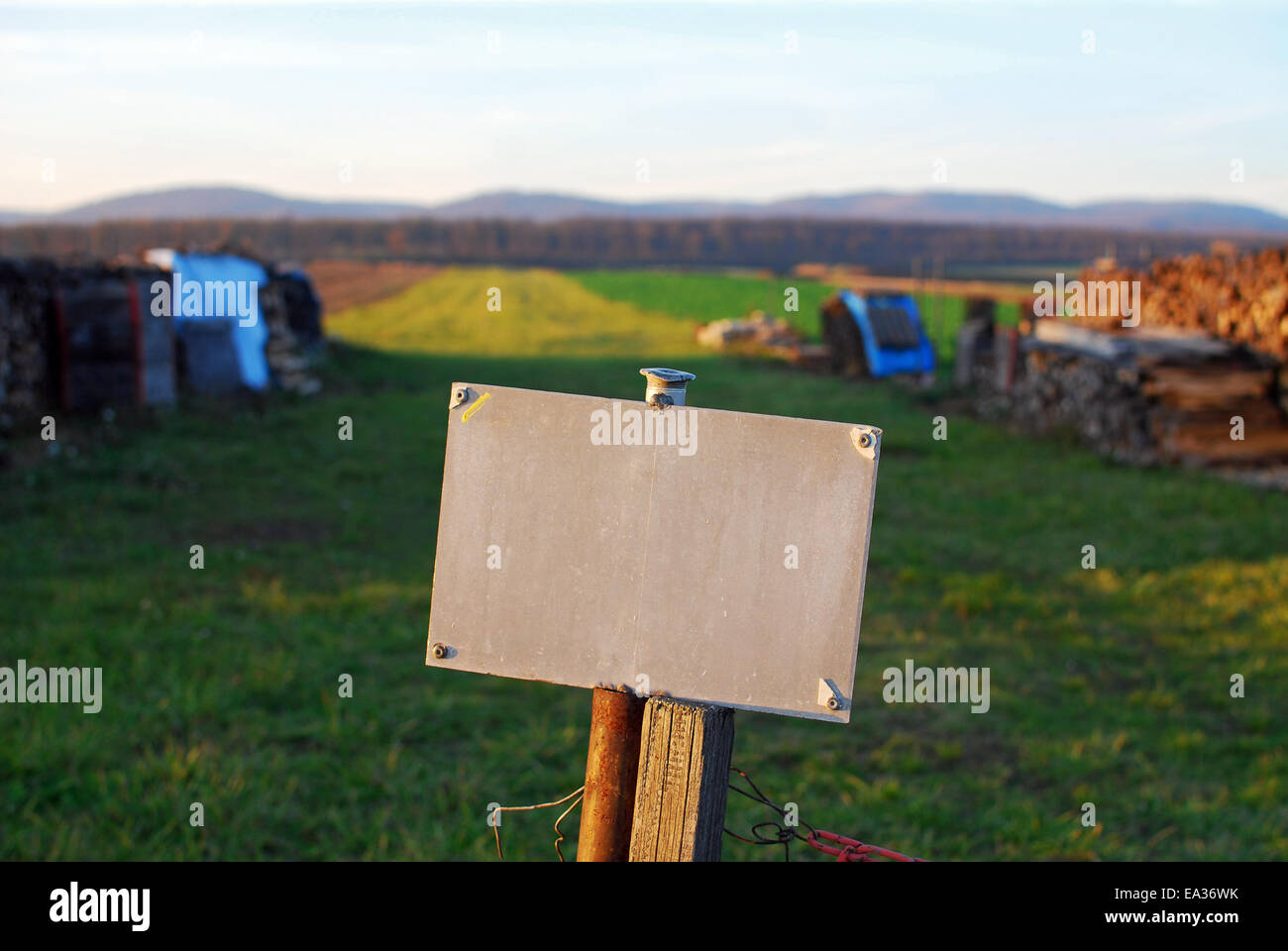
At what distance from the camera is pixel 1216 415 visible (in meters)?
12.2

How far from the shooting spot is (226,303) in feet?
57.6

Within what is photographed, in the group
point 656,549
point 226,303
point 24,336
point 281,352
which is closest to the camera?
point 656,549

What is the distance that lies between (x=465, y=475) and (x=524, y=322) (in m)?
39.8

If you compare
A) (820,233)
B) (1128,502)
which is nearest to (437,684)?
(1128,502)

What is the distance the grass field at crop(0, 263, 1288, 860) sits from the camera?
4488mm

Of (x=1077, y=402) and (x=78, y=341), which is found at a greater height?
(x=78, y=341)

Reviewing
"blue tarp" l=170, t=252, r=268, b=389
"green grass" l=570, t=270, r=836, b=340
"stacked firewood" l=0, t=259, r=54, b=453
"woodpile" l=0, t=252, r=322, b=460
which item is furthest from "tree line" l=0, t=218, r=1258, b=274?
"stacked firewood" l=0, t=259, r=54, b=453

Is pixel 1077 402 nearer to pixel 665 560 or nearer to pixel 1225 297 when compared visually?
pixel 1225 297

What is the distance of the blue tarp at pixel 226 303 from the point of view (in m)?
16.6

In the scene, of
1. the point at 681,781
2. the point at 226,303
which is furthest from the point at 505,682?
the point at 226,303

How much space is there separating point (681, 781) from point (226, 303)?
1783 cm

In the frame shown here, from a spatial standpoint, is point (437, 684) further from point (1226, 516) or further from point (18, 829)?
point (1226, 516)

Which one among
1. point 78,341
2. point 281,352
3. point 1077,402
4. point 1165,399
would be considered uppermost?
point 78,341
